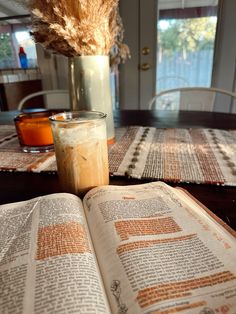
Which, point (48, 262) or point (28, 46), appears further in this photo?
point (28, 46)

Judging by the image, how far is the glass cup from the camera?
16.4 inches

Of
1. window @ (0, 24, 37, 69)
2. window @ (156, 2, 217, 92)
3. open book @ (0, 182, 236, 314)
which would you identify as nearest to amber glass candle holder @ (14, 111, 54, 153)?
open book @ (0, 182, 236, 314)

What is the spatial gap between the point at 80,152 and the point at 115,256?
0.20 meters

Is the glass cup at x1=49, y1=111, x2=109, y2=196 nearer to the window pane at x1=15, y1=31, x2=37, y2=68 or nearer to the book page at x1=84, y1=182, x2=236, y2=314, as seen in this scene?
the book page at x1=84, y1=182, x2=236, y2=314

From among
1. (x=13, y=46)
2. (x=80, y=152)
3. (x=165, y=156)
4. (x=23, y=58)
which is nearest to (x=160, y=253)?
(x=80, y=152)

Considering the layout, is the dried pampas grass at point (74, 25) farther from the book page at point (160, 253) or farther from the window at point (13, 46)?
the window at point (13, 46)

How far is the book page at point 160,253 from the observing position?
222 millimetres

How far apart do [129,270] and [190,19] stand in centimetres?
238

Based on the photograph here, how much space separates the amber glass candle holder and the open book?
0.96ft

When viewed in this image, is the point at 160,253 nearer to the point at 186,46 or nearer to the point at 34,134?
the point at 34,134

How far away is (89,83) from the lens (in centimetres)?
65

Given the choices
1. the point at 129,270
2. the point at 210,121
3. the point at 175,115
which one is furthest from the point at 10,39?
the point at 129,270

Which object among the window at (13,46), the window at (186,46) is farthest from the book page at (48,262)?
the window at (13,46)

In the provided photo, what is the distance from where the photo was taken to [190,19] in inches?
82.8
